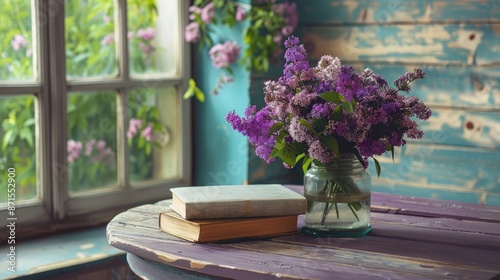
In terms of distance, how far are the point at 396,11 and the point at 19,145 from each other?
60.0 inches

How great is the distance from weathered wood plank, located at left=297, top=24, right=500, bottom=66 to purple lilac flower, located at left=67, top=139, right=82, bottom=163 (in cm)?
108

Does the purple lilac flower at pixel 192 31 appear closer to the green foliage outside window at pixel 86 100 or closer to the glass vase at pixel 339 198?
the green foliage outside window at pixel 86 100

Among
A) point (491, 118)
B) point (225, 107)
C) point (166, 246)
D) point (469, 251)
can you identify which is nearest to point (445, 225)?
point (469, 251)

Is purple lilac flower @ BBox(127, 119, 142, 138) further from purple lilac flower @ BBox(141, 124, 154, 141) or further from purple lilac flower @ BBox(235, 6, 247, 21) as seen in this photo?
purple lilac flower @ BBox(235, 6, 247, 21)

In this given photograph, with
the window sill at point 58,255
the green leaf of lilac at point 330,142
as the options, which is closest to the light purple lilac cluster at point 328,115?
the green leaf of lilac at point 330,142

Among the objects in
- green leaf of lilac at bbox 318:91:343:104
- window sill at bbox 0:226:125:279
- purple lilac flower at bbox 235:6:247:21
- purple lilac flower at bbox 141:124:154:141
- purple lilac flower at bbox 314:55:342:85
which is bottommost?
window sill at bbox 0:226:125:279

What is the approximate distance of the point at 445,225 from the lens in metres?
1.90

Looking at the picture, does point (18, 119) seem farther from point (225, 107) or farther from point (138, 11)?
point (225, 107)

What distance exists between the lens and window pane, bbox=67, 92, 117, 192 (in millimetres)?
2732

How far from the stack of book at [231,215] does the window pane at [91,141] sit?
103 centimetres

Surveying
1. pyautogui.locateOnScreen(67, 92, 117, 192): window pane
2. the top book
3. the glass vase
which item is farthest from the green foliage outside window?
the glass vase

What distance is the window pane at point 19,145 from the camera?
2.52 m

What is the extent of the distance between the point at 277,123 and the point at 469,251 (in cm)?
51

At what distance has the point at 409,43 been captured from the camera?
302 cm
